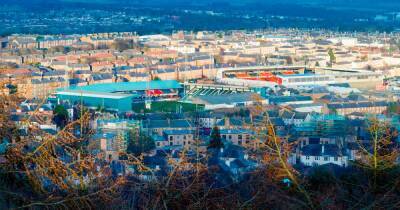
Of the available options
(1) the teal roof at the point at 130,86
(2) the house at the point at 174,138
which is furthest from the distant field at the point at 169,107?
(2) the house at the point at 174,138

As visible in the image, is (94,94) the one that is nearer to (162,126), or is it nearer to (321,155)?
(162,126)

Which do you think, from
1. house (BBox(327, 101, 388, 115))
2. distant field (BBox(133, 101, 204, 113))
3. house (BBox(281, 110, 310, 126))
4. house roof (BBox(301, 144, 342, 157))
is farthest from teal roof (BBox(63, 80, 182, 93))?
house roof (BBox(301, 144, 342, 157))

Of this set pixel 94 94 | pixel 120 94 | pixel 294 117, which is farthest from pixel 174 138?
pixel 120 94

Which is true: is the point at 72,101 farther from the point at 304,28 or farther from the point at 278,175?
the point at 304,28

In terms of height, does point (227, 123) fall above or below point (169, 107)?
above

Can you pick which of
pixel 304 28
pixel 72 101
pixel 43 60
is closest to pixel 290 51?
pixel 43 60

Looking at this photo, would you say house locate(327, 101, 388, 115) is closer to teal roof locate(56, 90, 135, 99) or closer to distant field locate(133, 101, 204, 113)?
distant field locate(133, 101, 204, 113)
